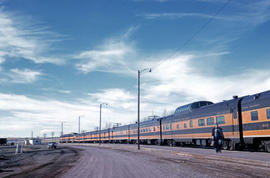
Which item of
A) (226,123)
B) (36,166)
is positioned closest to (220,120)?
(226,123)

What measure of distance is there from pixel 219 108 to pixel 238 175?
1508cm

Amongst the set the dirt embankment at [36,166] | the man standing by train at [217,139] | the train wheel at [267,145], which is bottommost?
the dirt embankment at [36,166]

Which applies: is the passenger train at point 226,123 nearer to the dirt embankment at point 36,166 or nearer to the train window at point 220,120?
the train window at point 220,120

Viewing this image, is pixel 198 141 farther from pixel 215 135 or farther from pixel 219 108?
pixel 215 135

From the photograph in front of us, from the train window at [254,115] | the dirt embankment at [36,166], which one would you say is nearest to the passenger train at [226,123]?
the train window at [254,115]

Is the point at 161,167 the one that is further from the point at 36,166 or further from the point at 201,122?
the point at 201,122

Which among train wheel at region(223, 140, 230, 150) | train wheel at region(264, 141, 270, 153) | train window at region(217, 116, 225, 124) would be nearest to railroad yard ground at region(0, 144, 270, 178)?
train wheel at region(264, 141, 270, 153)

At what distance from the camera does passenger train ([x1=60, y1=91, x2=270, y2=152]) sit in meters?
19.1

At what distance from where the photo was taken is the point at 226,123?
22.8 m

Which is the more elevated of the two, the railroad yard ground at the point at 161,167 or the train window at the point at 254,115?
the train window at the point at 254,115

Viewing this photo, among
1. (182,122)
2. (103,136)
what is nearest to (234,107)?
(182,122)

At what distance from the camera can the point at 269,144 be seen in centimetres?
1828

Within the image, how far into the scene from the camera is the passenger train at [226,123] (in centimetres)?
1911

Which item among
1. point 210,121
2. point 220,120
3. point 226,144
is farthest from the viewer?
point 210,121
